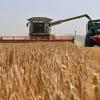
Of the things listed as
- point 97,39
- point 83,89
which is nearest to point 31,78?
point 83,89

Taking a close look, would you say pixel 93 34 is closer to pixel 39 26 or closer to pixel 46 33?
pixel 46 33

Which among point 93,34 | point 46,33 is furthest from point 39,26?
point 93,34

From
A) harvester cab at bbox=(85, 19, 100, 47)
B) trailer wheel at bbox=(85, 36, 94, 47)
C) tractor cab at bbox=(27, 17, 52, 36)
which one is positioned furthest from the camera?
tractor cab at bbox=(27, 17, 52, 36)

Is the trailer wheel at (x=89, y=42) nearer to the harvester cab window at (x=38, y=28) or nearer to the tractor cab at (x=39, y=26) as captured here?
the tractor cab at (x=39, y=26)

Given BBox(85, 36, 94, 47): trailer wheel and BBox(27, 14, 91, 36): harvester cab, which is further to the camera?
BBox(27, 14, 91, 36): harvester cab

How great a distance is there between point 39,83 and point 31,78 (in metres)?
0.26

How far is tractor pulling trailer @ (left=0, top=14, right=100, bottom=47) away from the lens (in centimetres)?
2084

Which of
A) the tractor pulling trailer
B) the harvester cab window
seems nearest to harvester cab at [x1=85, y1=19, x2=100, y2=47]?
the tractor pulling trailer

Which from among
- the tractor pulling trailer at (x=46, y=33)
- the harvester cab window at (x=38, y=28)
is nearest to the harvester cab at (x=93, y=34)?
the tractor pulling trailer at (x=46, y=33)

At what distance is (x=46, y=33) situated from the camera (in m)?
26.0

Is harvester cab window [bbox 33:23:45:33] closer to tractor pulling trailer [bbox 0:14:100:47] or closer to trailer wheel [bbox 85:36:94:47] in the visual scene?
tractor pulling trailer [bbox 0:14:100:47]

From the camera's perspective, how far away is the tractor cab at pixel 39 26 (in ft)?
85.8

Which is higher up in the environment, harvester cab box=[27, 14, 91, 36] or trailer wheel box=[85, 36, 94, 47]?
harvester cab box=[27, 14, 91, 36]

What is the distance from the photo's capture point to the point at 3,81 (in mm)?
2463
